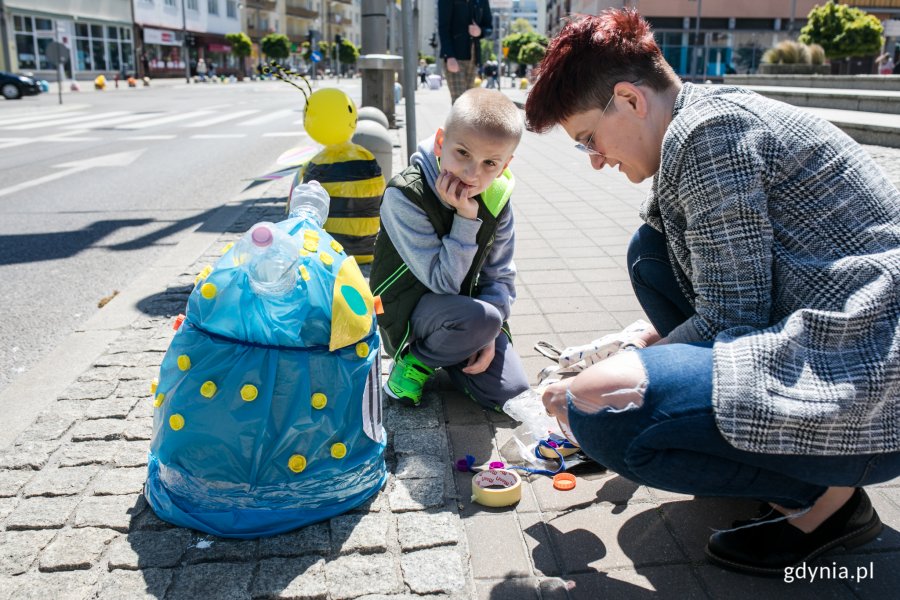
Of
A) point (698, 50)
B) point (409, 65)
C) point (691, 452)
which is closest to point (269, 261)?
point (691, 452)

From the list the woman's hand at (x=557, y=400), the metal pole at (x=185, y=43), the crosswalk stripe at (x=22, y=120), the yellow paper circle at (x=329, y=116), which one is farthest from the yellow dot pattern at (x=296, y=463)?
the metal pole at (x=185, y=43)

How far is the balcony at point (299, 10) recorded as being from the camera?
81.1 metres

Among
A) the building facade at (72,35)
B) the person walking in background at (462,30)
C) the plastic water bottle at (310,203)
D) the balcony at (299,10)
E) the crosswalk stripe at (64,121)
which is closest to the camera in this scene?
the plastic water bottle at (310,203)

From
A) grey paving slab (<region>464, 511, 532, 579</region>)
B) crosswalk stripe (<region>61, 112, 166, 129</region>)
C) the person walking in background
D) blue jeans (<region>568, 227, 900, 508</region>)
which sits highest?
the person walking in background

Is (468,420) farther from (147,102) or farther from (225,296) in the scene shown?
(147,102)

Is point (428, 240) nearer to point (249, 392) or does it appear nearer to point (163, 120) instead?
point (249, 392)

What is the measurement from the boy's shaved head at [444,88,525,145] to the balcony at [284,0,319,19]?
278 ft

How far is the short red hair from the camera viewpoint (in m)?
2.01

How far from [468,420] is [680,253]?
111 centimetres

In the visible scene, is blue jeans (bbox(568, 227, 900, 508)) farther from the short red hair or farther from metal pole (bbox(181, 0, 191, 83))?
metal pole (bbox(181, 0, 191, 83))

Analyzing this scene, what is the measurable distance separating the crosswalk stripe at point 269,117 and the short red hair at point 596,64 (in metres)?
16.2

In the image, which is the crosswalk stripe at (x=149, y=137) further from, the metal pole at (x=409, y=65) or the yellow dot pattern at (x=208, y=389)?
the yellow dot pattern at (x=208, y=389)

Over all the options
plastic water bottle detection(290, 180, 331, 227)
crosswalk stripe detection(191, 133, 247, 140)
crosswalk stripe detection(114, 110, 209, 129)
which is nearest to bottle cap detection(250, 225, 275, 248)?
plastic water bottle detection(290, 180, 331, 227)

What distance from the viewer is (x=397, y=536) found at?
211 centimetres
